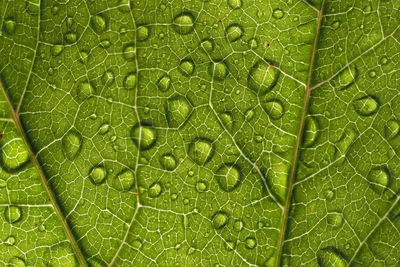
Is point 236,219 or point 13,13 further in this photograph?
point 236,219

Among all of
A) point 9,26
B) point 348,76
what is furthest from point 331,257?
point 9,26

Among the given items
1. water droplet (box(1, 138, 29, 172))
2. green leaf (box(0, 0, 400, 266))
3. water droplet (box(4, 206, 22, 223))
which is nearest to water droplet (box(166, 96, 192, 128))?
green leaf (box(0, 0, 400, 266))

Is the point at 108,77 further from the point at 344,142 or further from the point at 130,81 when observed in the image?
the point at 344,142

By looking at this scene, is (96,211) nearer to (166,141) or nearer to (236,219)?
(166,141)

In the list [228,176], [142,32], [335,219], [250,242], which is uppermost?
[142,32]

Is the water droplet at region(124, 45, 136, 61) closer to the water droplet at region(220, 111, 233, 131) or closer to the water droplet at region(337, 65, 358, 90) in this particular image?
the water droplet at region(220, 111, 233, 131)

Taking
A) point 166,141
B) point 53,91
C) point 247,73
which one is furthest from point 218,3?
point 53,91
